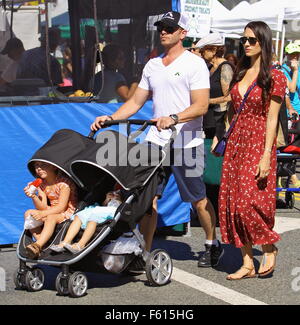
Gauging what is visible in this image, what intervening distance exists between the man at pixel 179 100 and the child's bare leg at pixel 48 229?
30.0 inches

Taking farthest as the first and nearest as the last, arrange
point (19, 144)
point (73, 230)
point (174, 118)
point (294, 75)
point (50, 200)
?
point (294, 75) < point (19, 144) < point (50, 200) < point (174, 118) < point (73, 230)

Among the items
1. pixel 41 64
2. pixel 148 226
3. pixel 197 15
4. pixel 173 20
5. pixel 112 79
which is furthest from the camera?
pixel 197 15

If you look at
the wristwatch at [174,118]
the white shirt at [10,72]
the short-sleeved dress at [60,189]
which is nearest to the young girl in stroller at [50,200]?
the short-sleeved dress at [60,189]

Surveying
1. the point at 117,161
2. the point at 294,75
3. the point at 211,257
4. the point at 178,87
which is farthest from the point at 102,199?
the point at 294,75

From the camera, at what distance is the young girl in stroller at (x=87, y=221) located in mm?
5334

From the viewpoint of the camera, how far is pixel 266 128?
226 inches

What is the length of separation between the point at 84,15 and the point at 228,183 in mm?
2510

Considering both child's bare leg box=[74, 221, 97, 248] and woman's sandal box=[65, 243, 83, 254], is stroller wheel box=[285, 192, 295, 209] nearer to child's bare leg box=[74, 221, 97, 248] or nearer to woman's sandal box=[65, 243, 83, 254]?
child's bare leg box=[74, 221, 97, 248]

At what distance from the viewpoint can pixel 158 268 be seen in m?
5.70

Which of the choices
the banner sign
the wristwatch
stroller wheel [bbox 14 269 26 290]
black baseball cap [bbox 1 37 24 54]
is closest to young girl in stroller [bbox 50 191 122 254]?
stroller wheel [bbox 14 269 26 290]

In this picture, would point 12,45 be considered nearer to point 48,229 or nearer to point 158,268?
point 48,229

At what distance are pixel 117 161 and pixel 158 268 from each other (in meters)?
0.94

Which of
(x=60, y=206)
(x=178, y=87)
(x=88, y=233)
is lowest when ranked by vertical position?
(x=88, y=233)
